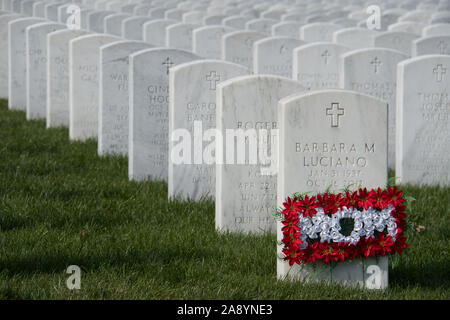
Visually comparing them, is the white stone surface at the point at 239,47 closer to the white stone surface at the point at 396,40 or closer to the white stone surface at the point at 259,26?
the white stone surface at the point at 396,40

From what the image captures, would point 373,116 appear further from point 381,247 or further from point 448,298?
point 448,298

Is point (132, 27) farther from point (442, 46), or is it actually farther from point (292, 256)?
point (292, 256)

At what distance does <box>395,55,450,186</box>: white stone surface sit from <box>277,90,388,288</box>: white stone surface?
2.91 meters

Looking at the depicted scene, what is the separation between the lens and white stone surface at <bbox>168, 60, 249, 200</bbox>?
24.8 ft

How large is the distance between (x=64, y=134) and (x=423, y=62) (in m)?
4.09

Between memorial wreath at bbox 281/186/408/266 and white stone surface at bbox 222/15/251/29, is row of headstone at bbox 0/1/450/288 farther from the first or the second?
white stone surface at bbox 222/15/251/29

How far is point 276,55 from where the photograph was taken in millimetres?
10523

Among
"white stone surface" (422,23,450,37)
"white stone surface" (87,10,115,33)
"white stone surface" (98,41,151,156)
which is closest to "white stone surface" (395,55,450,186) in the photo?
"white stone surface" (98,41,151,156)

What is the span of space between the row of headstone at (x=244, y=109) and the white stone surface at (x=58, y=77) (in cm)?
1

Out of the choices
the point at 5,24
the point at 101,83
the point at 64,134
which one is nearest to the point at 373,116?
the point at 101,83

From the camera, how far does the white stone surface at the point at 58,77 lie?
1088cm

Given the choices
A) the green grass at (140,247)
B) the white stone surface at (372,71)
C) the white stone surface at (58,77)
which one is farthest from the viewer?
the white stone surface at (58,77)

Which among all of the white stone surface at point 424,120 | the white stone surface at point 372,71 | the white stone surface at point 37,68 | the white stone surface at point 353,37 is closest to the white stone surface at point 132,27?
the white stone surface at point 37,68
